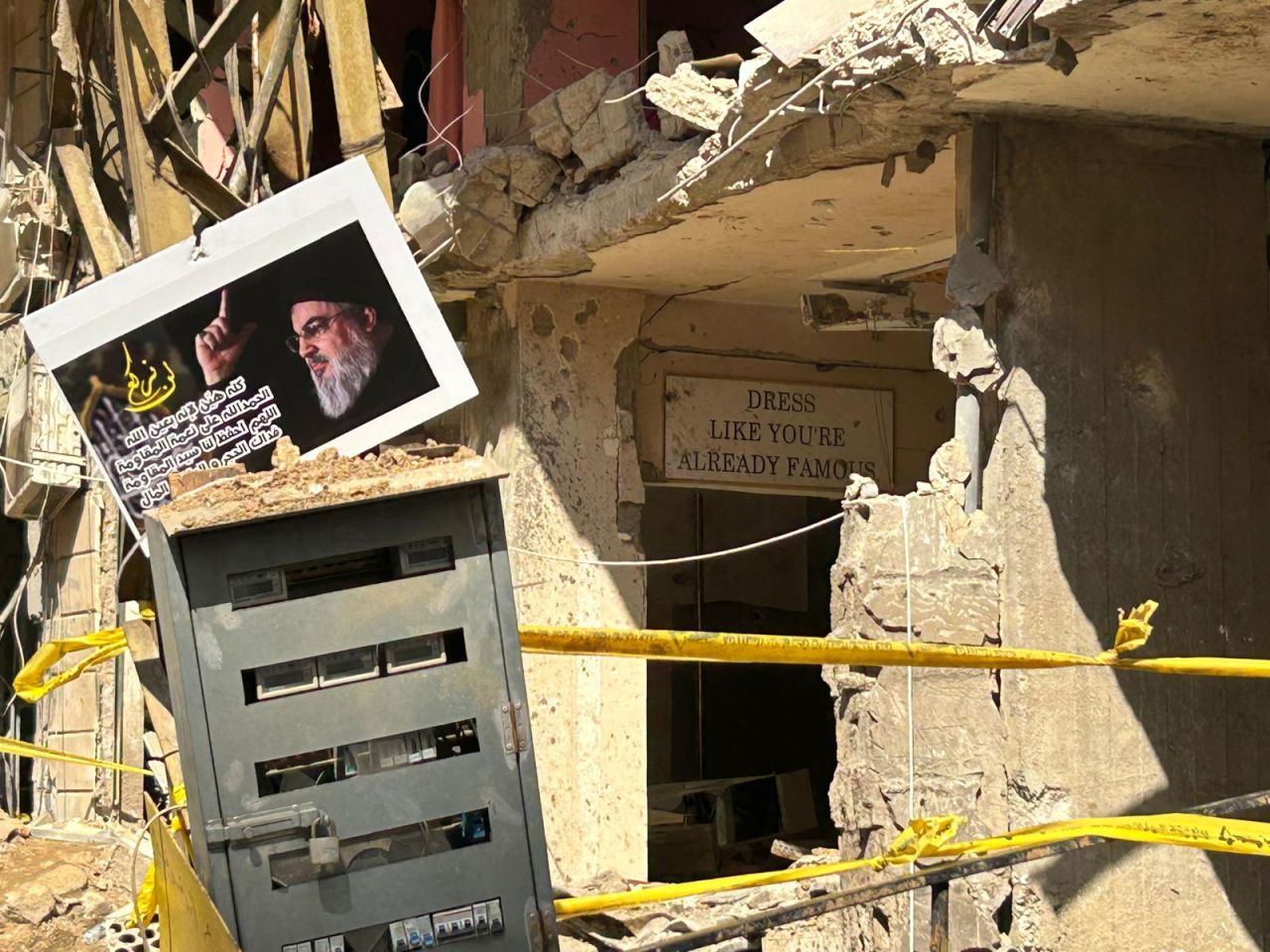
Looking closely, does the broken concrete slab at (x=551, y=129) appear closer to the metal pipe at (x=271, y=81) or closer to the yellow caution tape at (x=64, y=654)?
the metal pipe at (x=271, y=81)

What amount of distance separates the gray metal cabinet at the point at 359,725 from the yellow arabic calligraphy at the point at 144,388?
63 centimetres

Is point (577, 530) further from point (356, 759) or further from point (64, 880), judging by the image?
point (356, 759)

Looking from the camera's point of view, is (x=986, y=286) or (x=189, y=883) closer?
(x=189, y=883)

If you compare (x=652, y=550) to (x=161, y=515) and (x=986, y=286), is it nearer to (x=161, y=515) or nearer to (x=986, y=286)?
(x=986, y=286)

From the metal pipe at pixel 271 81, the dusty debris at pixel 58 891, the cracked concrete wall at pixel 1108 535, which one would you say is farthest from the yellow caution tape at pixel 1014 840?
the dusty debris at pixel 58 891

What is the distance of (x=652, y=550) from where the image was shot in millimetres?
12094

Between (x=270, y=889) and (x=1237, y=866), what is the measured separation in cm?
334

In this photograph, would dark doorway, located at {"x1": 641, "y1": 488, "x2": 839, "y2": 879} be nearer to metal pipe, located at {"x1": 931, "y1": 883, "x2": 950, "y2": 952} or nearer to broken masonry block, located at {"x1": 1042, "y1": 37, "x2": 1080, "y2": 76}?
broken masonry block, located at {"x1": 1042, "y1": 37, "x2": 1080, "y2": 76}

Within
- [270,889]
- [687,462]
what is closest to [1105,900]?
[270,889]

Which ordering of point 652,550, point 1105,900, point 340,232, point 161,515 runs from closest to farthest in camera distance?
point 161,515 → point 340,232 → point 1105,900 → point 652,550

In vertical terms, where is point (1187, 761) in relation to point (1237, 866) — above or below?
above

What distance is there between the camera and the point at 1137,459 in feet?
17.3

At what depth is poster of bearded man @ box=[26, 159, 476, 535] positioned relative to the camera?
4.00m

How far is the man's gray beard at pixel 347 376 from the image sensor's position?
401 cm
